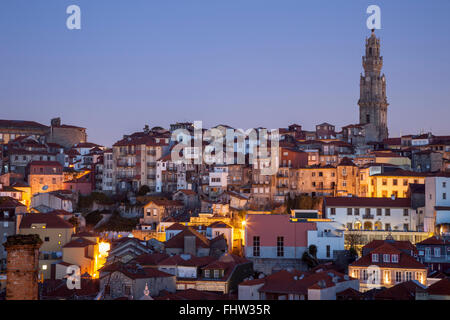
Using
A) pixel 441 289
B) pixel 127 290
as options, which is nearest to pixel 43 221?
pixel 127 290

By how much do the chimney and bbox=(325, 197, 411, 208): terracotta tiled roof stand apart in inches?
437

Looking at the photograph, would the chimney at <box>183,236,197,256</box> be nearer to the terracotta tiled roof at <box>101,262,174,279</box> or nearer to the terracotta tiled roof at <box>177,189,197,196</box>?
the terracotta tiled roof at <box>101,262,174,279</box>

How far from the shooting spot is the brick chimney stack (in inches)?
431

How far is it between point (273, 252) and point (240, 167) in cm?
1844

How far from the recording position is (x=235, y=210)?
2067 inches

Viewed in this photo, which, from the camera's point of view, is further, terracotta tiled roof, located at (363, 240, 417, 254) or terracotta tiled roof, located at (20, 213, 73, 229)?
terracotta tiled roof, located at (20, 213, 73, 229)

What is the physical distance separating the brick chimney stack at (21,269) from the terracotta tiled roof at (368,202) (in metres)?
37.8

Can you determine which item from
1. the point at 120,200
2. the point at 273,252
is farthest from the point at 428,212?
the point at 120,200

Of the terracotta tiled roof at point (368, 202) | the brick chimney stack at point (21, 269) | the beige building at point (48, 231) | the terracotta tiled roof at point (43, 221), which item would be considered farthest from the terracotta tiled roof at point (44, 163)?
the brick chimney stack at point (21, 269)

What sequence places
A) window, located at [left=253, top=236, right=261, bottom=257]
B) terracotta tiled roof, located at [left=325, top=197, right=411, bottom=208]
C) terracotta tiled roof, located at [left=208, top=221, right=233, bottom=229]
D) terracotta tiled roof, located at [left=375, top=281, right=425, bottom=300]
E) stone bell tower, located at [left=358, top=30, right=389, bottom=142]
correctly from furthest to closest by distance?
stone bell tower, located at [left=358, top=30, right=389, bottom=142]
terracotta tiled roof, located at [left=325, top=197, right=411, bottom=208]
terracotta tiled roof, located at [left=208, top=221, right=233, bottom=229]
window, located at [left=253, top=236, right=261, bottom=257]
terracotta tiled roof, located at [left=375, top=281, right=425, bottom=300]

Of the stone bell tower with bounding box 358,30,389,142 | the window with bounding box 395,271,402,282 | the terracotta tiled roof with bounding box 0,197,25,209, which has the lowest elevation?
the window with bounding box 395,271,402,282

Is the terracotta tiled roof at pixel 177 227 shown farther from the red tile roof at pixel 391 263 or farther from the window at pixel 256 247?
the red tile roof at pixel 391 263

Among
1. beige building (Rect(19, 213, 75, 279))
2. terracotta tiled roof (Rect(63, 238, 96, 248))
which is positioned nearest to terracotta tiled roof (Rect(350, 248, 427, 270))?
terracotta tiled roof (Rect(63, 238, 96, 248))
